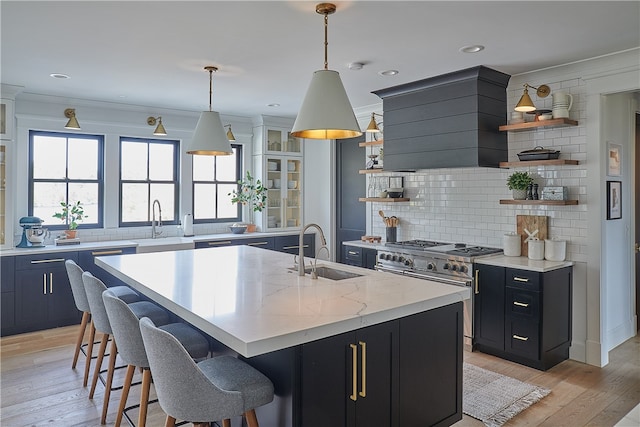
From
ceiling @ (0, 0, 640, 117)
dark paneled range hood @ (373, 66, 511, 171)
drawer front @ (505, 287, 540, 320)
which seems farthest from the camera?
dark paneled range hood @ (373, 66, 511, 171)

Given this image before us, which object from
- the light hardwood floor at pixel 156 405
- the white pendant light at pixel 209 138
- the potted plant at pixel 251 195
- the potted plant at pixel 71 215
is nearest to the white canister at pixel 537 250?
the light hardwood floor at pixel 156 405

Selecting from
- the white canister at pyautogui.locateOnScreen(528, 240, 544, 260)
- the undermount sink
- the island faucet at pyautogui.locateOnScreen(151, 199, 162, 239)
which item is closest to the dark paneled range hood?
the white canister at pyautogui.locateOnScreen(528, 240, 544, 260)

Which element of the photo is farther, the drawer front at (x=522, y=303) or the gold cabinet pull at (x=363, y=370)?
the drawer front at (x=522, y=303)

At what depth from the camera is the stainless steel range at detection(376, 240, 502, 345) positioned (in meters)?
4.27

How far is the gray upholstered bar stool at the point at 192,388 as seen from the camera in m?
1.79

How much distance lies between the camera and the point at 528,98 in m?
3.92

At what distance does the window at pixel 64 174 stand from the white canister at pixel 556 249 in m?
5.33

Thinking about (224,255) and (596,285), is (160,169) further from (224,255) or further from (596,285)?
(596,285)

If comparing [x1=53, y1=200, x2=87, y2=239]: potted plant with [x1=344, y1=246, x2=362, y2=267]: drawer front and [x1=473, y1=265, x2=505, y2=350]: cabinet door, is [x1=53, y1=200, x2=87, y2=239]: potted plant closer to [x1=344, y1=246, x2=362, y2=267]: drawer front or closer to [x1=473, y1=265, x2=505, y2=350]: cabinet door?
[x1=344, y1=246, x2=362, y2=267]: drawer front

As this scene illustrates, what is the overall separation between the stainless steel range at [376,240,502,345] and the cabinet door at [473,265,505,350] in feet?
0.21

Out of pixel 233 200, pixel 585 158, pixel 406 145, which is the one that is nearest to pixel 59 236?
pixel 233 200

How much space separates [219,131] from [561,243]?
3211 mm

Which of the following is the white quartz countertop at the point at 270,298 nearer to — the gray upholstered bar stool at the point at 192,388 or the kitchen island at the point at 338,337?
the kitchen island at the point at 338,337

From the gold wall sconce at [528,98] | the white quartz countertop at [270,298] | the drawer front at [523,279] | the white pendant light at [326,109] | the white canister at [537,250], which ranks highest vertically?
the gold wall sconce at [528,98]
